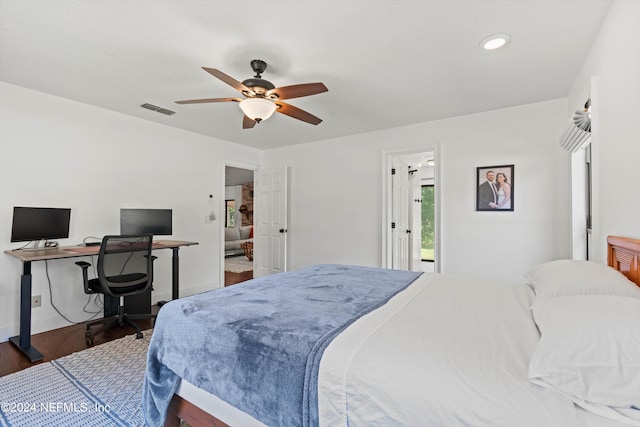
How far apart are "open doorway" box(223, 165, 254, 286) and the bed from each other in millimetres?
3823

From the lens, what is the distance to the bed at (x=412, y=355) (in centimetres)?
81

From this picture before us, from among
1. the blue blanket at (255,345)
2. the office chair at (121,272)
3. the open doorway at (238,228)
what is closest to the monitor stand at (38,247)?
the office chair at (121,272)

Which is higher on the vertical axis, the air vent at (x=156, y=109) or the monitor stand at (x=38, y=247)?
the air vent at (x=156, y=109)

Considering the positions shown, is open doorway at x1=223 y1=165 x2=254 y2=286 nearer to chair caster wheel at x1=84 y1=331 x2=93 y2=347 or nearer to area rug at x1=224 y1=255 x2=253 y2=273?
area rug at x1=224 y1=255 x2=253 y2=273

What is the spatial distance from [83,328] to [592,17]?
4954mm

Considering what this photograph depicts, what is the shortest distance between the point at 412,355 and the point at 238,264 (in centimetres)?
646

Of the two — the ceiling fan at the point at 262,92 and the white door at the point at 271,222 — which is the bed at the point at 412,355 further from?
the white door at the point at 271,222

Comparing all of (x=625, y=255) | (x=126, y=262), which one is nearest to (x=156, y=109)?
(x=126, y=262)

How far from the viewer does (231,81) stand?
7.02 feet

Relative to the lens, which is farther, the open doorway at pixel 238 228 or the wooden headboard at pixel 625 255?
the open doorway at pixel 238 228

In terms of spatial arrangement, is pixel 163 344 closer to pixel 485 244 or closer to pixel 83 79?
pixel 83 79

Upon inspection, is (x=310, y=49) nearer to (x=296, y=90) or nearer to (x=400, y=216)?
(x=296, y=90)

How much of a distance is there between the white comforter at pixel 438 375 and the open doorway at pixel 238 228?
4.41m

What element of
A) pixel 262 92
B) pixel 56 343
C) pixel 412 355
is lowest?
pixel 56 343
